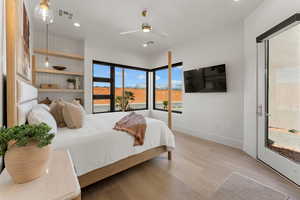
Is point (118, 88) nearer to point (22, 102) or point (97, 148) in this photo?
point (97, 148)

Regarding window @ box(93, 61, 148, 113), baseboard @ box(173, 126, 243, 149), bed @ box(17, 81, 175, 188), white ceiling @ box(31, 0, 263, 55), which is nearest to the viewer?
bed @ box(17, 81, 175, 188)

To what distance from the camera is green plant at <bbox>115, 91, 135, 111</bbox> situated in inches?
203

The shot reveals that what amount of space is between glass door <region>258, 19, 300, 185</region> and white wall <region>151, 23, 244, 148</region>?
61 centimetres

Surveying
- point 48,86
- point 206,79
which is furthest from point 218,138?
point 48,86

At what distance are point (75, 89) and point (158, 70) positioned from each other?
3.20 metres

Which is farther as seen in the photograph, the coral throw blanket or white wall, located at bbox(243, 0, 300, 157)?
white wall, located at bbox(243, 0, 300, 157)

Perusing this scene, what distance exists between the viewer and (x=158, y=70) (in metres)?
5.64

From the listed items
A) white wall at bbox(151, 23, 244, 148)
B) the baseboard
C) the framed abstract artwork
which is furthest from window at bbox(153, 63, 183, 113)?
the framed abstract artwork

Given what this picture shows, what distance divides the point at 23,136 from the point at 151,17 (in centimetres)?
305

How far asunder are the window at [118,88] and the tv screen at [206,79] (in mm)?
2191

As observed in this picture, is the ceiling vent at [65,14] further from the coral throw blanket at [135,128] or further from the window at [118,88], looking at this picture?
the coral throw blanket at [135,128]

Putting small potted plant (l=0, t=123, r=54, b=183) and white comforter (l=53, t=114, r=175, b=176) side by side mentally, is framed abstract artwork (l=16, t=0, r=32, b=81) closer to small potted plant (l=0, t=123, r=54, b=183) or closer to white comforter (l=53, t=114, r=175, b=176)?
white comforter (l=53, t=114, r=175, b=176)

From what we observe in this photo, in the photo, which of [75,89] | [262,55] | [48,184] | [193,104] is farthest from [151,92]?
[48,184]

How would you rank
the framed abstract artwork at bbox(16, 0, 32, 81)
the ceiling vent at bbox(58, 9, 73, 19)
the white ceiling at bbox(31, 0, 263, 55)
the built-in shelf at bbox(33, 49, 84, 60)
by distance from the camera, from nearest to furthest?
the framed abstract artwork at bbox(16, 0, 32, 81)
the white ceiling at bbox(31, 0, 263, 55)
the ceiling vent at bbox(58, 9, 73, 19)
the built-in shelf at bbox(33, 49, 84, 60)
